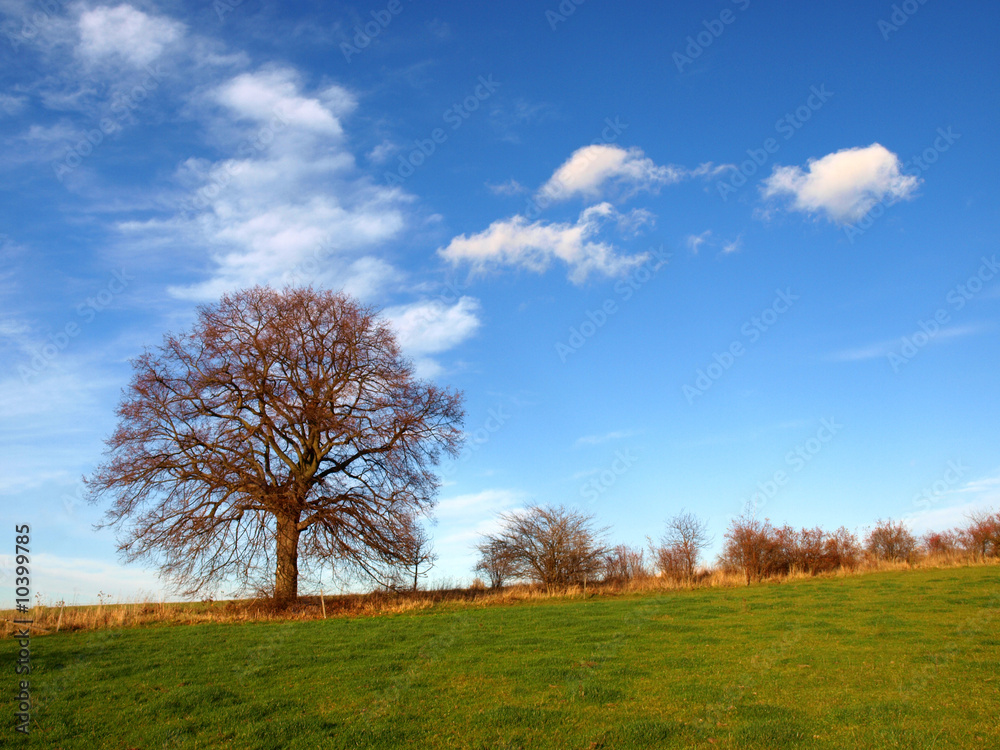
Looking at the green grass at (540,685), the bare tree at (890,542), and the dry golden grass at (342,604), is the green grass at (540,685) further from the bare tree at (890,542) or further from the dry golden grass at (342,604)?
the bare tree at (890,542)

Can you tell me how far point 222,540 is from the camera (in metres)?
22.6

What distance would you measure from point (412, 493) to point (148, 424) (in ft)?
33.3

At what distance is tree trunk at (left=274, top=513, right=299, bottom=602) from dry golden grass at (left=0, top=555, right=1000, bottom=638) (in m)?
0.57

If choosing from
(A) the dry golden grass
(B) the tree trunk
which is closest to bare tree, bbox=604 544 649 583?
(A) the dry golden grass

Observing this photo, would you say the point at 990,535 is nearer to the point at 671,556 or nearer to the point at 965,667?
the point at 671,556

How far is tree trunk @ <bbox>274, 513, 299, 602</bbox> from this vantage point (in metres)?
23.5

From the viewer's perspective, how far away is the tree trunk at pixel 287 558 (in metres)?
23.5

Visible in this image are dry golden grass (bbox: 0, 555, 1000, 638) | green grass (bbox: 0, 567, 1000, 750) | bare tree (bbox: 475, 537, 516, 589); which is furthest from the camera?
bare tree (bbox: 475, 537, 516, 589)

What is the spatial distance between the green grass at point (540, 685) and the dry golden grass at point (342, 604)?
199 cm

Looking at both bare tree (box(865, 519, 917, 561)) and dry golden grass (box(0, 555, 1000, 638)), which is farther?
A: bare tree (box(865, 519, 917, 561))

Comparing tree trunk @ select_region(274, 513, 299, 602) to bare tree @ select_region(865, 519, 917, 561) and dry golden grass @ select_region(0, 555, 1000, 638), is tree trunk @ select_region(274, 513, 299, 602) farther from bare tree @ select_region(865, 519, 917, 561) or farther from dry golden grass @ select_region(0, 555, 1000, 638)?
bare tree @ select_region(865, 519, 917, 561)

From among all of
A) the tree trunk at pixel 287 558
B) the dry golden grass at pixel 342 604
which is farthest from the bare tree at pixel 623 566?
the tree trunk at pixel 287 558

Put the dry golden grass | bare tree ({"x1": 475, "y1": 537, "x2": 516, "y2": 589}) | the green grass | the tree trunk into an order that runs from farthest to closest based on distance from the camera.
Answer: bare tree ({"x1": 475, "y1": 537, "x2": 516, "y2": 589})
the tree trunk
the dry golden grass
the green grass

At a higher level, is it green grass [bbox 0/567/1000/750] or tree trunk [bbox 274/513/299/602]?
tree trunk [bbox 274/513/299/602]
